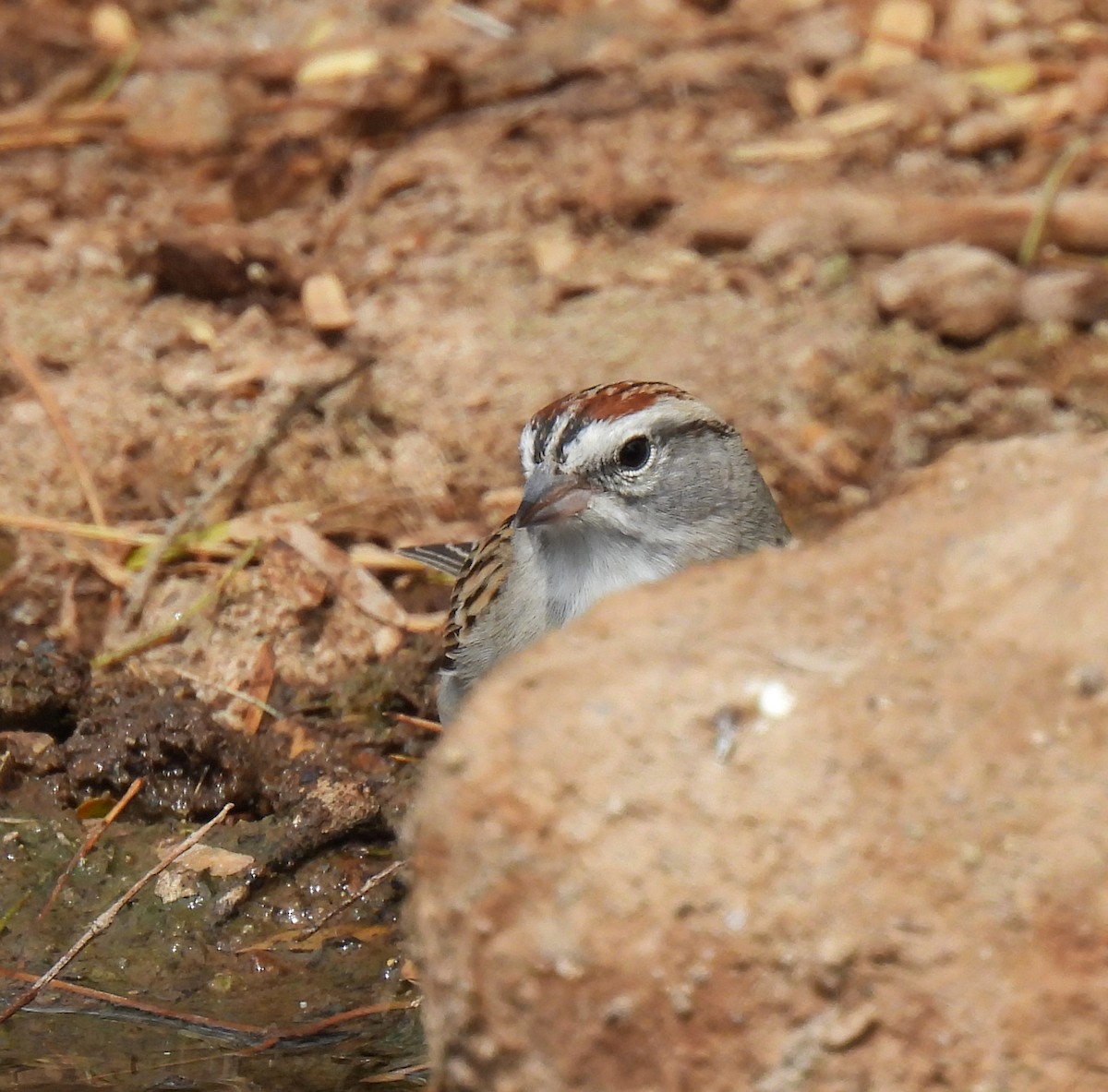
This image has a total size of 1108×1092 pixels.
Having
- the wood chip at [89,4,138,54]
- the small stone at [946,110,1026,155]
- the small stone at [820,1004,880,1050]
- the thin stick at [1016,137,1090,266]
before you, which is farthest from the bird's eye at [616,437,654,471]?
the wood chip at [89,4,138,54]

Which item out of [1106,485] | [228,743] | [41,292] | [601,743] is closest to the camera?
[601,743]

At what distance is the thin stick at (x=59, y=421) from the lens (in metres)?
5.33

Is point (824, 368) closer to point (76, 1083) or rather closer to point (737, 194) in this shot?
point (737, 194)

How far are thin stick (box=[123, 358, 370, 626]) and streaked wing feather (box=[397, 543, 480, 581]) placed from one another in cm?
61

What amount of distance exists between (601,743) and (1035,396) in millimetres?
3522

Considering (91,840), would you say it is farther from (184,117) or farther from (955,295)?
(184,117)

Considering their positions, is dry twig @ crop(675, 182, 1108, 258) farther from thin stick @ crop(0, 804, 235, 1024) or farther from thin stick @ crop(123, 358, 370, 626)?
thin stick @ crop(0, 804, 235, 1024)

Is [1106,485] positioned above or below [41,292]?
above

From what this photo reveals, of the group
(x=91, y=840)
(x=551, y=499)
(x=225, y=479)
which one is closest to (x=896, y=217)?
(x=225, y=479)

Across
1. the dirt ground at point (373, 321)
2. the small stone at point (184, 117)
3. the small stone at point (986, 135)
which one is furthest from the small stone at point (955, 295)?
the small stone at point (184, 117)

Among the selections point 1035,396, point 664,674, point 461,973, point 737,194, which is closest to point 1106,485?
point 664,674

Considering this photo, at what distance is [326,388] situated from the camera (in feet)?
18.5

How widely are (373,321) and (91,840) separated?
239cm

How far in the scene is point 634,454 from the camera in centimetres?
400
